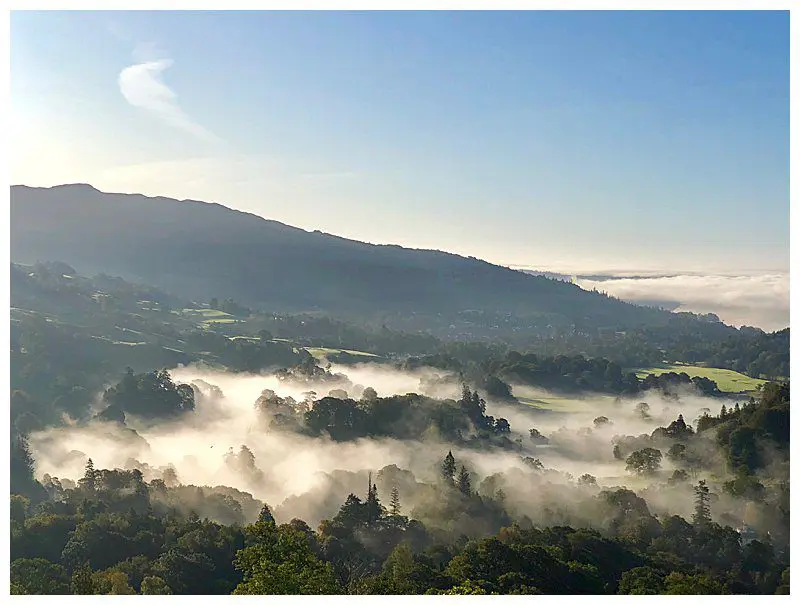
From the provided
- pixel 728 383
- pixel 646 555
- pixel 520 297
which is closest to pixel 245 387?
pixel 646 555

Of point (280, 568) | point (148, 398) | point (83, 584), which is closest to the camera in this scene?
point (280, 568)

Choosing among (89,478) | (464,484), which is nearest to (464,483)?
(464,484)

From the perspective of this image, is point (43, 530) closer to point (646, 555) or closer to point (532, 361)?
point (646, 555)

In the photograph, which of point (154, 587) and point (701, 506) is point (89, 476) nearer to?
point (154, 587)

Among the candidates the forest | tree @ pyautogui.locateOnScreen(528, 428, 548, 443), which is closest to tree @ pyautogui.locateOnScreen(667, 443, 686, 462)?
the forest

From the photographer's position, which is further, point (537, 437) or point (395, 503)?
point (537, 437)

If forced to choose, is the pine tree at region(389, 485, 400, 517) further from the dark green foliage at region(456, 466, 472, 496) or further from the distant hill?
the distant hill
